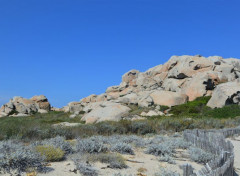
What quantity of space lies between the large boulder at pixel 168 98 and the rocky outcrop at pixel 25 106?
68.5 feet

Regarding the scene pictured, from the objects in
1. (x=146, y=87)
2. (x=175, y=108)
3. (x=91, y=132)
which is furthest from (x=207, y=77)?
(x=91, y=132)

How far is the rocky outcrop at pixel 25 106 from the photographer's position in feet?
146

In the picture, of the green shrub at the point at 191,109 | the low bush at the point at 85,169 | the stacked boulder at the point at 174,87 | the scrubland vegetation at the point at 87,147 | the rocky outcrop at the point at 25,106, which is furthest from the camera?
the rocky outcrop at the point at 25,106

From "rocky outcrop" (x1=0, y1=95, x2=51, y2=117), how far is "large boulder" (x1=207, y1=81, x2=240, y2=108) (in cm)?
2815

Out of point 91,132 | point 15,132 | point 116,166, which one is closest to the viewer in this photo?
point 116,166

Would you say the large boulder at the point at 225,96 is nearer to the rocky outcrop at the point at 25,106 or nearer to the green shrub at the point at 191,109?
the green shrub at the point at 191,109

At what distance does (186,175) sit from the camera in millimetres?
4848

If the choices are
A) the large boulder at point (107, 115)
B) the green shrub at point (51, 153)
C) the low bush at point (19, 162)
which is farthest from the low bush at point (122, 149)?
the large boulder at point (107, 115)

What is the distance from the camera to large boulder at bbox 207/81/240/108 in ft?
95.6

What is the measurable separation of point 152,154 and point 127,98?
Result: 29.3 m

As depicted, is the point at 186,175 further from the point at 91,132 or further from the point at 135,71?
the point at 135,71

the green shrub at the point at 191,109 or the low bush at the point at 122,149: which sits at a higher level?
the green shrub at the point at 191,109

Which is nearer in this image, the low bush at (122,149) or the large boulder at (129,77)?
the low bush at (122,149)

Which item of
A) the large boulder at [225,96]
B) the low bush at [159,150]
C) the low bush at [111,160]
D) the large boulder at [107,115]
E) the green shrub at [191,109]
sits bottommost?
the low bush at [111,160]
